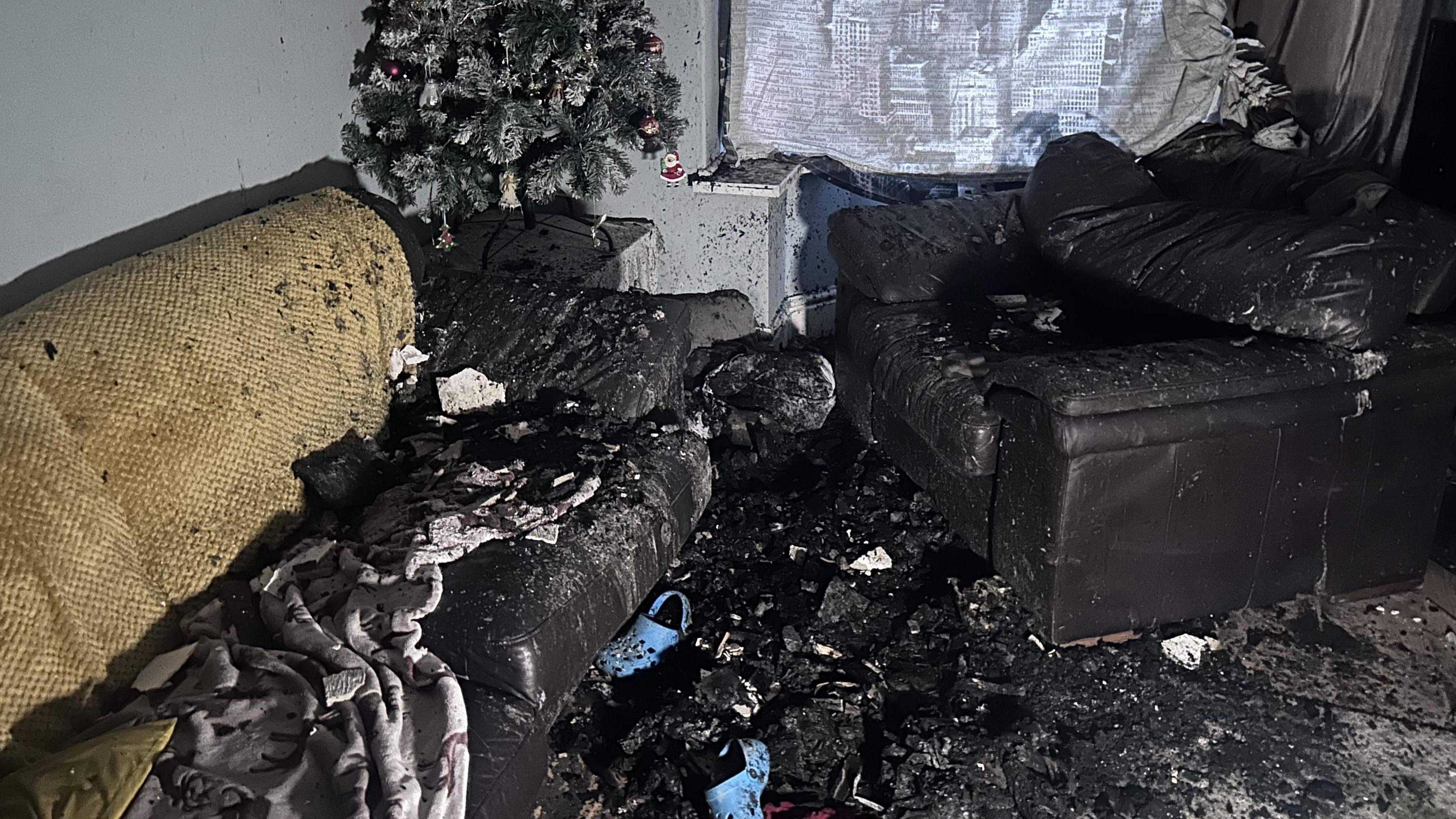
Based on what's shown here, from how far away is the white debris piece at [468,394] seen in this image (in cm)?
259

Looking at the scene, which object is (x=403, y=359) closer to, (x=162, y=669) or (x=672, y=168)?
(x=162, y=669)

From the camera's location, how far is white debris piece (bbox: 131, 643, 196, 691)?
1724mm

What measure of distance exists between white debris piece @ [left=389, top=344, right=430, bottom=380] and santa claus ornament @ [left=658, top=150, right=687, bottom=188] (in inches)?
53.1

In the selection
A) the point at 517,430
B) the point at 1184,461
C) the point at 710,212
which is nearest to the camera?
the point at 1184,461

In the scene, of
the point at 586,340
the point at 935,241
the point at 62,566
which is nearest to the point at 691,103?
the point at 935,241

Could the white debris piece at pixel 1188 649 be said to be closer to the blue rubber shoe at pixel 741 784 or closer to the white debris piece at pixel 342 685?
the blue rubber shoe at pixel 741 784

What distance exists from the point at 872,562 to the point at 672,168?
164 cm

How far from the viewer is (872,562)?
2.86m

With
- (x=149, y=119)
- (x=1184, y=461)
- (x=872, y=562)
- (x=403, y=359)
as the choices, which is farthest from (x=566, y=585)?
(x=149, y=119)

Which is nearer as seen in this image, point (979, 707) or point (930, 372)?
point (979, 707)

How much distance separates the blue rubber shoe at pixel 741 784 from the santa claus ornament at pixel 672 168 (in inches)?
85.9

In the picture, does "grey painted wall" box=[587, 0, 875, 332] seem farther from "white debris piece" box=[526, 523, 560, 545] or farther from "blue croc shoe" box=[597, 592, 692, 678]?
"white debris piece" box=[526, 523, 560, 545]

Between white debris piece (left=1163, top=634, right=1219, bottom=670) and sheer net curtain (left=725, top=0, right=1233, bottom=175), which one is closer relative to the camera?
white debris piece (left=1163, top=634, right=1219, bottom=670)

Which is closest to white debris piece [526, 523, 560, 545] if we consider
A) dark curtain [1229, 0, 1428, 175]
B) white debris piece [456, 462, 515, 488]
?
A: white debris piece [456, 462, 515, 488]
